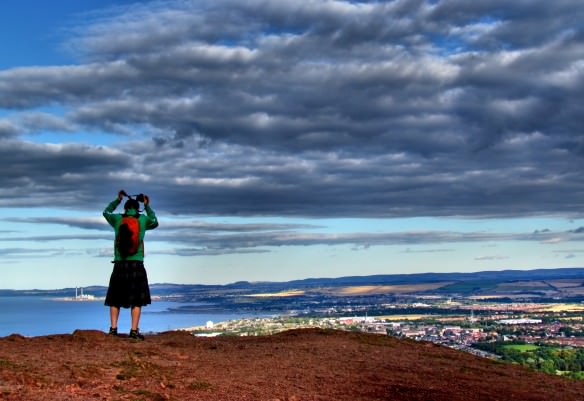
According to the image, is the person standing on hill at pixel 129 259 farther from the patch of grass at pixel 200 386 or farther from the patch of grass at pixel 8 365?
the patch of grass at pixel 200 386

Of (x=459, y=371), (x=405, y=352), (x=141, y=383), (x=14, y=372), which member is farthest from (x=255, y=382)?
(x=405, y=352)

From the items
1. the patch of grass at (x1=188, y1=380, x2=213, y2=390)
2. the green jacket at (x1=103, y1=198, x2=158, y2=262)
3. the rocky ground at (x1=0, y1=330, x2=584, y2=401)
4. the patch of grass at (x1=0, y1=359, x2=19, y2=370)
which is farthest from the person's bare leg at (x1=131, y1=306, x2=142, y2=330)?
the patch of grass at (x1=188, y1=380, x2=213, y2=390)

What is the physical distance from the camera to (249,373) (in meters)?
14.1

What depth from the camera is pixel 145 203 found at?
18.5 metres

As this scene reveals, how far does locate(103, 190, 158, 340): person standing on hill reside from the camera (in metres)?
18.0

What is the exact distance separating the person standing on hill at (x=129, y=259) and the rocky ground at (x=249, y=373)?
916 millimetres

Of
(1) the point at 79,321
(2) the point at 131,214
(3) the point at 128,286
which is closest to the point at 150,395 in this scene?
(3) the point at 128,286

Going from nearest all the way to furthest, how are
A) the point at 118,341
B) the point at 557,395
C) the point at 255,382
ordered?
the point at 255,382
the point at 557,395
the point at 118,341

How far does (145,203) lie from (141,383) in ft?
22.5

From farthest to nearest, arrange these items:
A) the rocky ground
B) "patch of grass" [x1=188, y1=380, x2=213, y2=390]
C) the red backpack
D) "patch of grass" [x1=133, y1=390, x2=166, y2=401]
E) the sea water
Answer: the sea water → the red backpack → "patch of grass" [x1=188, y1=380, x2=213, y2=390] → the rocky ground → "patch of grass" [x1=133, y1=390, x2=166, y2=401]

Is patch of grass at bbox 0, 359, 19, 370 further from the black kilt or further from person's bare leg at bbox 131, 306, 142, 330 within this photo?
person's bare leg at bbox 131, 306, 142, 330

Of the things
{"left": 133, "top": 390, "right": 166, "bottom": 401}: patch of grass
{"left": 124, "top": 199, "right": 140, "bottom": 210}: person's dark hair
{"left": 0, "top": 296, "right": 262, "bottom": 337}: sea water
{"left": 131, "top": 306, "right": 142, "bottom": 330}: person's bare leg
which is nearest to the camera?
{"left": 133, "top": 390, "right": 166, "bottom": 401}: patch of grass

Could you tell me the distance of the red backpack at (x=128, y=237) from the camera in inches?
707

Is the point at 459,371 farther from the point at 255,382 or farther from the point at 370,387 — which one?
the point at 255,382
